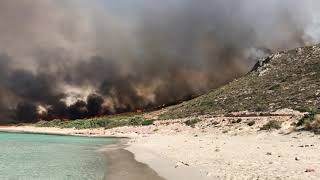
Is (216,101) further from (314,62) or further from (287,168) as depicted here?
(287,168)

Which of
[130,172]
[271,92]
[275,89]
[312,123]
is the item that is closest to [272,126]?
[312,123]

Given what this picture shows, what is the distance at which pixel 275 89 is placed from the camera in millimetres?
101812

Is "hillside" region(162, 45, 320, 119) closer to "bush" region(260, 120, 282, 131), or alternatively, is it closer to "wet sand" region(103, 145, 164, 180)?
"bush" region(260, 120, 282, 131)

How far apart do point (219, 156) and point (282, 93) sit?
2853 inches

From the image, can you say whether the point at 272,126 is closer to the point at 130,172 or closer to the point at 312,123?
the point at 312,123

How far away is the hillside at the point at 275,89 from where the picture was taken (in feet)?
280

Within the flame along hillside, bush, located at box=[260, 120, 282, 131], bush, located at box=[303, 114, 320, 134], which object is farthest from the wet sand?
the flame along hillside

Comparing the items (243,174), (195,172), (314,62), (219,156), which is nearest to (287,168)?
(243,174)

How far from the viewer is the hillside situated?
85250mm

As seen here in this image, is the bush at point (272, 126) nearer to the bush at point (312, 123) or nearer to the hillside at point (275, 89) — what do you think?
the bush at point (312, 123)

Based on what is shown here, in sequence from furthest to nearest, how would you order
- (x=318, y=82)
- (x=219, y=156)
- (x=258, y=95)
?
(x=258, y=95)
(x=318, y=82)
(x=219, y=156)

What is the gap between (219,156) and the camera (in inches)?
1042

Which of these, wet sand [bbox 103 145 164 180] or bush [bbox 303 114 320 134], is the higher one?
bush [bbox 303 114 320 134]

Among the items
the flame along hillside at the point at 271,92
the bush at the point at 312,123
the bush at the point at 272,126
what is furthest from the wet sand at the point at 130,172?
the flame along hillside at the point at 271,92
